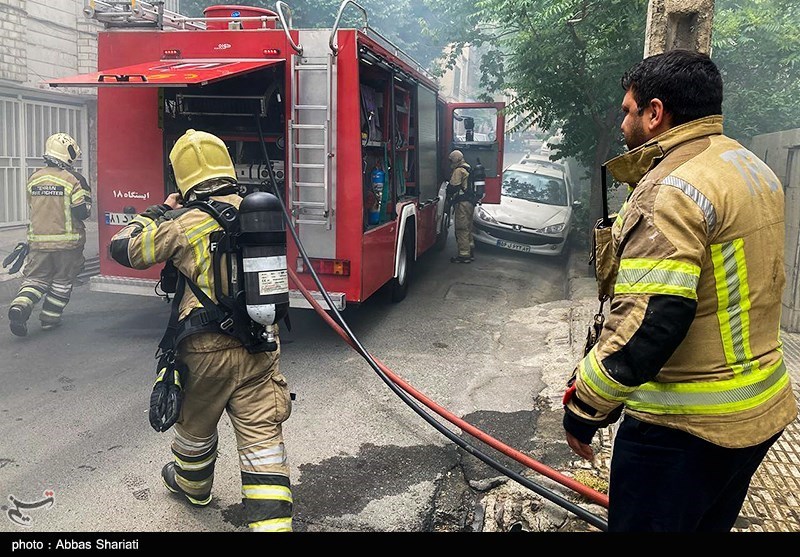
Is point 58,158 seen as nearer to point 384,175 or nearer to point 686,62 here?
point 384,175

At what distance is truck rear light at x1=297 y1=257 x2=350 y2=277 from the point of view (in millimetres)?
5906

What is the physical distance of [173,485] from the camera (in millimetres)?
3400

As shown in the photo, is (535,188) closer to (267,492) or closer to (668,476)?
(267,492)

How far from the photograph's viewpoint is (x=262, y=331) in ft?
9.96

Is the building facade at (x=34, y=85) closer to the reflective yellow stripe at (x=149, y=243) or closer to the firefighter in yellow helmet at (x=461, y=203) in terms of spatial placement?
the firefighter in yellow helmet at (x=461, y=203)

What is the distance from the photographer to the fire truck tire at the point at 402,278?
784cm

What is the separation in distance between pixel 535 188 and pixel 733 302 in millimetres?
10785

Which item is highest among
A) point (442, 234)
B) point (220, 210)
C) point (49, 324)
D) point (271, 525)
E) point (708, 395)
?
point (220, 210)

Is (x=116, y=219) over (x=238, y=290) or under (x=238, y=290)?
over

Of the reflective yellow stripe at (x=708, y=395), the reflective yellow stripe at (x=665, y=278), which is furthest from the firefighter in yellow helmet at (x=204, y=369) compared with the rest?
the reflective yellow stripe at (x=665, y=278)

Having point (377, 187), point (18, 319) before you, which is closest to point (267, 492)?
point (377, 187)

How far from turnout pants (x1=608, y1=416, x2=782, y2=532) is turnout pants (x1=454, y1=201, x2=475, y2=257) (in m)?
8.79

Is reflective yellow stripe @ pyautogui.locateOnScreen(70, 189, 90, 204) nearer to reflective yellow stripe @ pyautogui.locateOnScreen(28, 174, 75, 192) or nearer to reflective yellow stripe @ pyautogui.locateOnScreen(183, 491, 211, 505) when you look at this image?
reflective yellow stripe @ pyautogui.locateOnScreen(28, 174, 75, 192)

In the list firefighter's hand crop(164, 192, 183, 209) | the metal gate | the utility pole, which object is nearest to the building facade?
the metal gate
